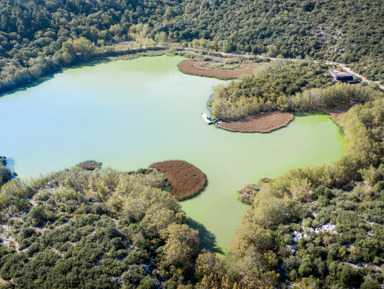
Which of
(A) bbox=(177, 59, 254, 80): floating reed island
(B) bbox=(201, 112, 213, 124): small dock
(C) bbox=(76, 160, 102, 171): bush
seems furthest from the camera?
(A) bbox=(177, 59, 254, 80): floating reed island

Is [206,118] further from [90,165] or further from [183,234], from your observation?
[183,234]

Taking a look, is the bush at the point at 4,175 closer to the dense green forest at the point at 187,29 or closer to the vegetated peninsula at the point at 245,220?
the vegetated peninsula at the point at 245,220

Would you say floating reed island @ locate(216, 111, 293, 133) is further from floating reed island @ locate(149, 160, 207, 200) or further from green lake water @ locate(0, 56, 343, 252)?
floating reed island @ locate(149, 160, 207, 200)

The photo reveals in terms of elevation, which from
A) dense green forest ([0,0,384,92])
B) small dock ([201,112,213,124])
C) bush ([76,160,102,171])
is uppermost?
dense green forest ([0,0,384,92])

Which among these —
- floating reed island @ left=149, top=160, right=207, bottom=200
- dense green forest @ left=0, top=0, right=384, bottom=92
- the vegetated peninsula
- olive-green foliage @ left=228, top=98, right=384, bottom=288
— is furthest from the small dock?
dense green forest @ left=0, top=0, right=384, bottom=92

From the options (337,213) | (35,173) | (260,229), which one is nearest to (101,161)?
(35,173)

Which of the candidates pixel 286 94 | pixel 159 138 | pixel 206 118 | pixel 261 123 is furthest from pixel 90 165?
pixel 286 94
